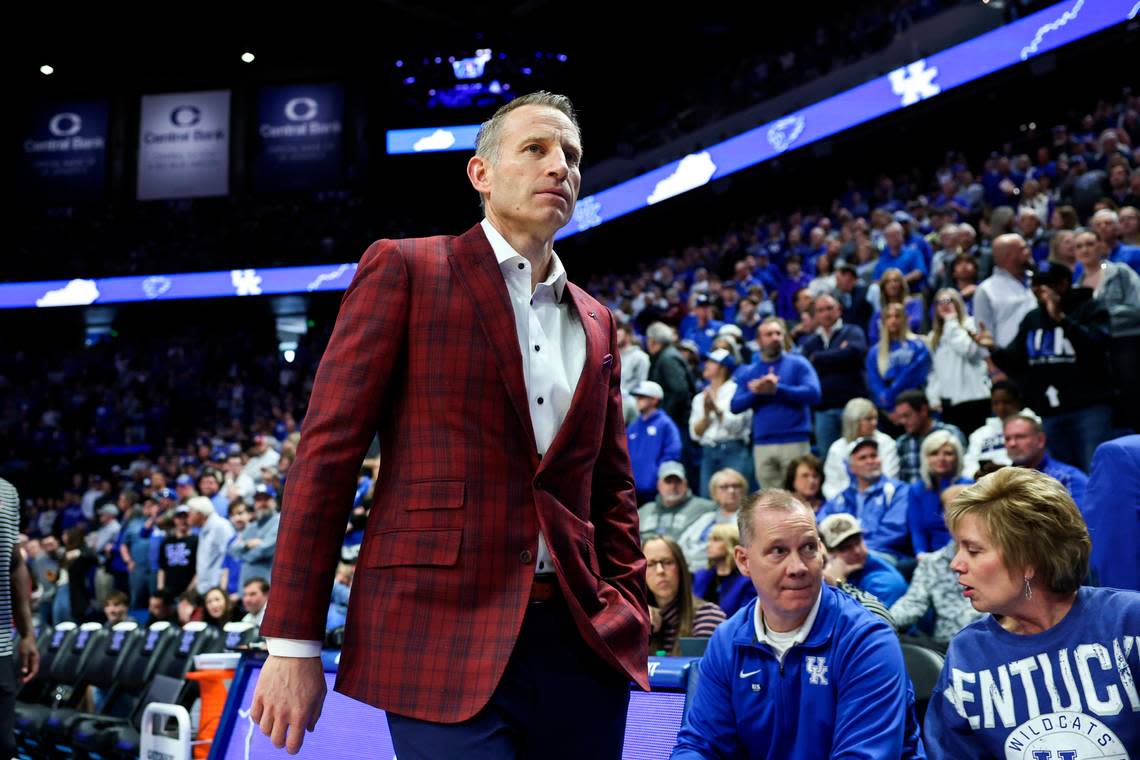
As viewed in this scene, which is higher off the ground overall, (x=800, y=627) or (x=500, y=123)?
(x=500, y=123)

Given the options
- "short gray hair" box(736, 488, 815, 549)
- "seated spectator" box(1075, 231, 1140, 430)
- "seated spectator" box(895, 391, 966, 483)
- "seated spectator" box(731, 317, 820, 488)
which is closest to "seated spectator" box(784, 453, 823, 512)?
"seated spectator" box(895, 391, 966, 483)

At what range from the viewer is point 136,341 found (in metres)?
24.2

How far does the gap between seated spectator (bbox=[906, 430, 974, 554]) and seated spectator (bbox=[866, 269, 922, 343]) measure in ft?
5.48

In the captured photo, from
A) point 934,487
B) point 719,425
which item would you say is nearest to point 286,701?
point 934,487

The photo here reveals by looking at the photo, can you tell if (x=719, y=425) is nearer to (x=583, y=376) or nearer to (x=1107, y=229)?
(x=1107, y=229)

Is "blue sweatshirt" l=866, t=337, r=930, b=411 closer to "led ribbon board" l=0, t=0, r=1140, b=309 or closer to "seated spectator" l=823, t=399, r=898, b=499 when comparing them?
"seated spectator" l=823, t=399, r=898, b=499

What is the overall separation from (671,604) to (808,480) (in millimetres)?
1700

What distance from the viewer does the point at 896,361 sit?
7129 millimetres

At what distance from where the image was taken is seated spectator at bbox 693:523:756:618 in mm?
5414

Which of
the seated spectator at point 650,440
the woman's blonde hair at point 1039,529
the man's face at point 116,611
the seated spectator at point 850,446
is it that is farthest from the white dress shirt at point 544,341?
the man's face at point 116,611

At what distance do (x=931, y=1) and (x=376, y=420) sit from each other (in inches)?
515

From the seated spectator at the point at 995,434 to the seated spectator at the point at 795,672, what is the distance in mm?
3018

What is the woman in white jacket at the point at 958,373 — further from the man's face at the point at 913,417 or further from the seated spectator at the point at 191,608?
the seated spectator at the point at 191,608

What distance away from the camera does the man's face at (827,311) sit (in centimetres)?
758
